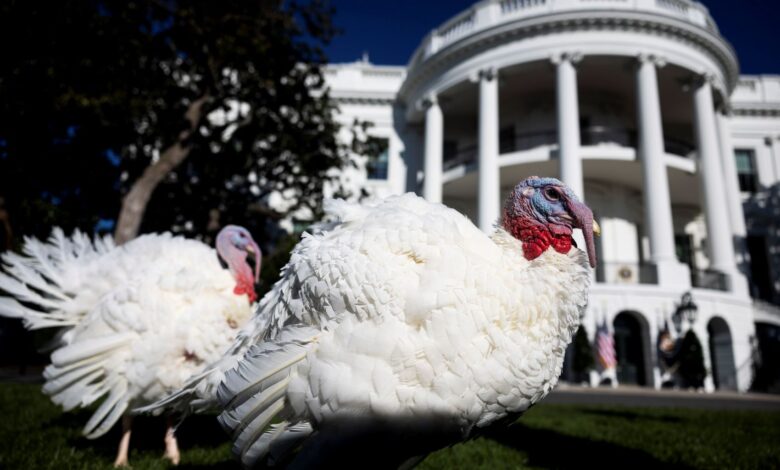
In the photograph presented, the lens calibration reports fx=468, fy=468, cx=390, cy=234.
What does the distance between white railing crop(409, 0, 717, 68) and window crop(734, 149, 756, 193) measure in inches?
269

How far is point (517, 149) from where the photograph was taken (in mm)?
22344

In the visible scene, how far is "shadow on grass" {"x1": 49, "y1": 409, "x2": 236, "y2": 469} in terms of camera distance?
4301mm

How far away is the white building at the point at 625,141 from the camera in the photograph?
56.3 ft

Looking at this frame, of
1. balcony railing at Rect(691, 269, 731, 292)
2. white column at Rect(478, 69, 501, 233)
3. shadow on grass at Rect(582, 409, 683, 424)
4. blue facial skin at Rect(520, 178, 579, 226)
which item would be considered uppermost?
white column at Rect(478, 69, 501, 233)

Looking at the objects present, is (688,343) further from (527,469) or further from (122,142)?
(122,142)

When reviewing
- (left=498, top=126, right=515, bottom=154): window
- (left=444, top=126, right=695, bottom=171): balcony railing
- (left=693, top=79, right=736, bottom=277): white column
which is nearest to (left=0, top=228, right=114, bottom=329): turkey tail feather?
(left=444, top=126, right=695, bottom=171): balcony railing

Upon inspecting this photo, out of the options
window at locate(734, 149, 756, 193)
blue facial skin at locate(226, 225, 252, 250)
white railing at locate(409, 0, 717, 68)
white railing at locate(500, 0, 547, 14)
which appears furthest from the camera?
window at locate(734, 149, 756, 193)

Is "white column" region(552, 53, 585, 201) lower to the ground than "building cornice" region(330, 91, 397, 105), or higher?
lower

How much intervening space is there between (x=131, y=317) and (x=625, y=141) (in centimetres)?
2270

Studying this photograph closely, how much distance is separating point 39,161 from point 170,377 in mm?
13057

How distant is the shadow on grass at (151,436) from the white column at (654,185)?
16.3m

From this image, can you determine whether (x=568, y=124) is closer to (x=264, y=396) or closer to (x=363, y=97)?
(x=363, y=97)

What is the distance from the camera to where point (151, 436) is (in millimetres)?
4996

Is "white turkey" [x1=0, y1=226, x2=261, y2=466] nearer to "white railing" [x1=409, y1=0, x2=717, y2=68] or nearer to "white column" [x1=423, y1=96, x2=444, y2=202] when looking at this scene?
"white column" [x1=423, y1=96, x2=444, y2=202]
